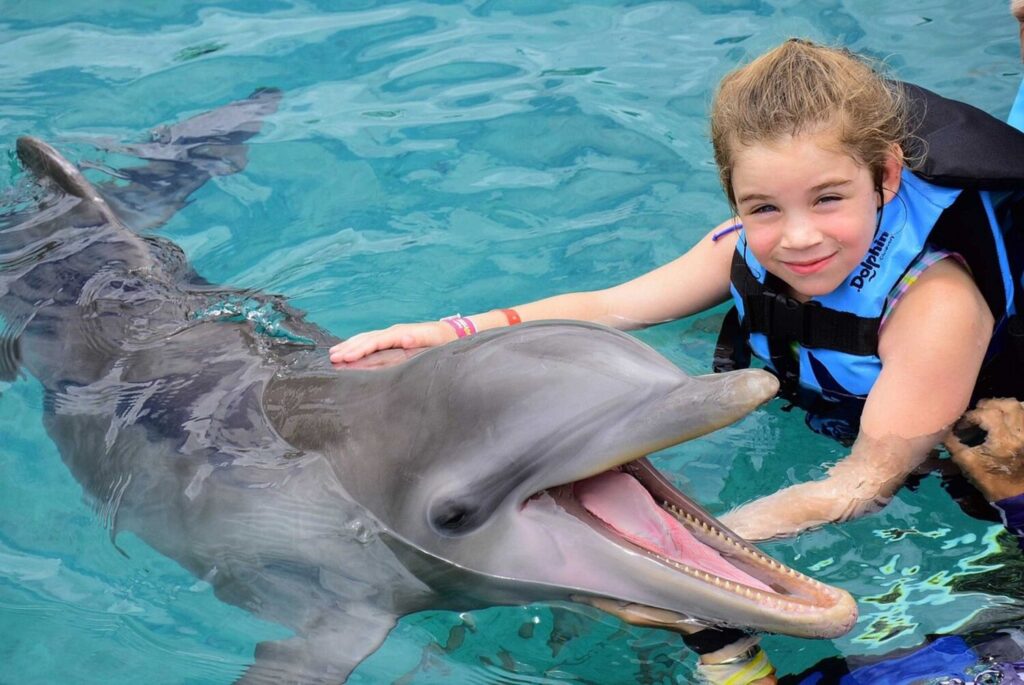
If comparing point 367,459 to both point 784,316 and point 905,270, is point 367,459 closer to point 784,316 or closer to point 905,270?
point 784,316

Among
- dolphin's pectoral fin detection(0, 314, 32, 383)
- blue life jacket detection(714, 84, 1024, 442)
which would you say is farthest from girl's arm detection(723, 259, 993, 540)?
dolphin's pectoral fin detection(0, 314, 32, 383)

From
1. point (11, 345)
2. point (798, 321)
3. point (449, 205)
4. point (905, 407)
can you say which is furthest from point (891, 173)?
point (11, 345)

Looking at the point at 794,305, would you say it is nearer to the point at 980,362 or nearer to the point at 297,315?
the point at 980,362

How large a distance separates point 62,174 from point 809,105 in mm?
3674

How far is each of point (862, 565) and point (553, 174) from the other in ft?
11.9

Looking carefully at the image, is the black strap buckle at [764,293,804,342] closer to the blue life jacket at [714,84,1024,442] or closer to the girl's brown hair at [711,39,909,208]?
the blue life jacket at [714,84,1024,442]

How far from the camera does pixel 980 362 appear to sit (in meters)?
4.60

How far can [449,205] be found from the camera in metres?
7.39

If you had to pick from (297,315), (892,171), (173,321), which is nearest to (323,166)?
(297,315)

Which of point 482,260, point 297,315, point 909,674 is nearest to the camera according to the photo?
point 909,674

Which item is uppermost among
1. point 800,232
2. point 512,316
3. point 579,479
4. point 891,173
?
point 891,173

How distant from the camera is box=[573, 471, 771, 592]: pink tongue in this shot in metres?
3.66

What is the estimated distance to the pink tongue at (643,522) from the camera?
3.66 meters

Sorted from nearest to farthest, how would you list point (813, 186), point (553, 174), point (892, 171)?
point (813, 186) < point (892, 171) < point (553, 174)
